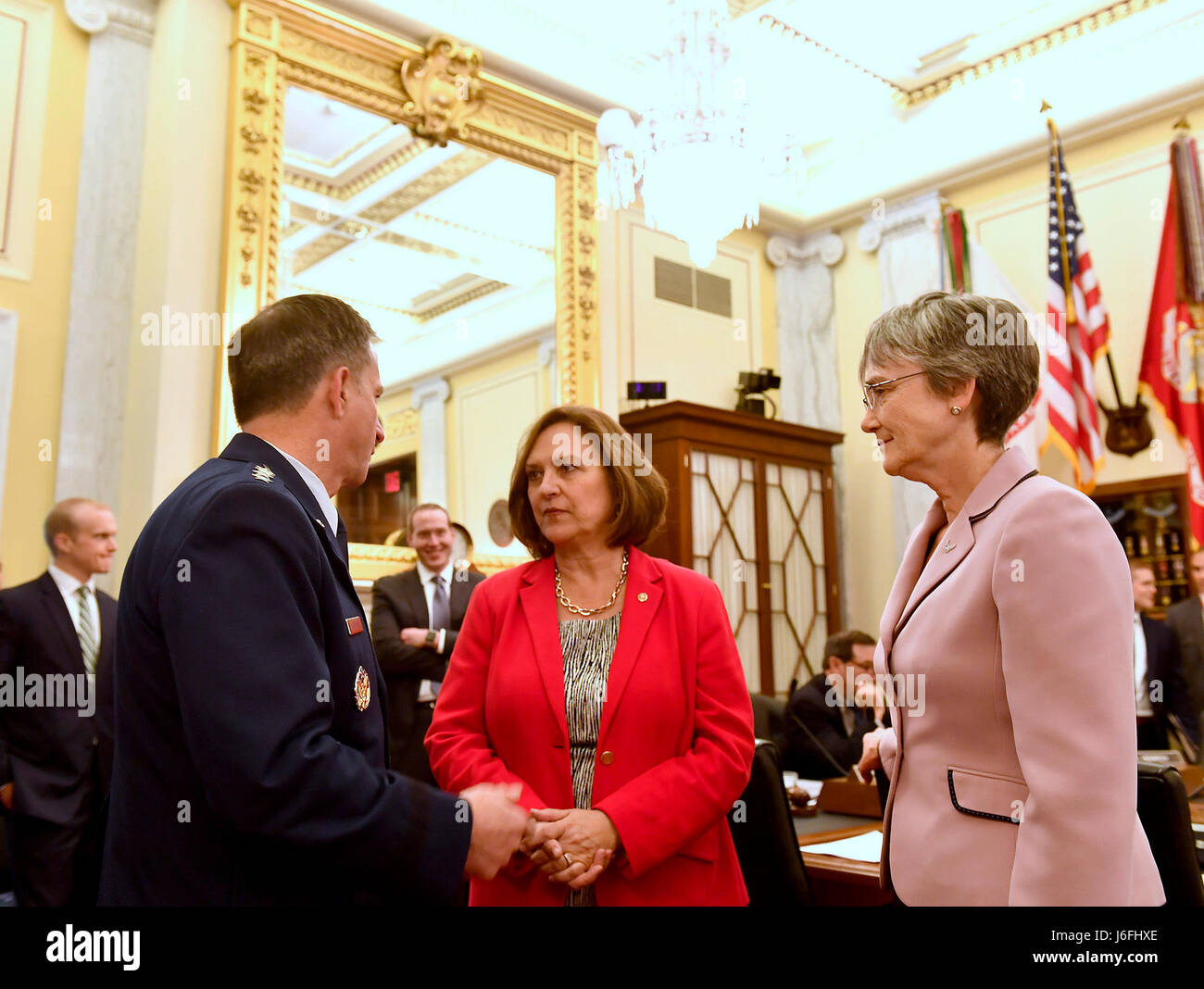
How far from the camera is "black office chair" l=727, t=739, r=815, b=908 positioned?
1979 mm

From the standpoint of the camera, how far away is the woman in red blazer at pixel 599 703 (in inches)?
70.6

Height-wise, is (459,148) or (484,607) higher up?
(459,148)

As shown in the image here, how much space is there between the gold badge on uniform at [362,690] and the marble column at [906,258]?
629 centimetres

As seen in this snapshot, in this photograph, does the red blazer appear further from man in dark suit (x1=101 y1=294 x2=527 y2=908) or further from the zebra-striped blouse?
man in dark suit (x1=101 y1=294 x2=527 y2=908)

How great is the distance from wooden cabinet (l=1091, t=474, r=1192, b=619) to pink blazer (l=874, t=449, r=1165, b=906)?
522cm

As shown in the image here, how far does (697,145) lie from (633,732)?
11.9 feet

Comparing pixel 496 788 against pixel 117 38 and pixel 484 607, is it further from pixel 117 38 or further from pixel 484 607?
pixel 117 38

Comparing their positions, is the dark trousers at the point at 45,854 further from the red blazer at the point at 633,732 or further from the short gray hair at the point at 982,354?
the short gray hair at the point at 982,354

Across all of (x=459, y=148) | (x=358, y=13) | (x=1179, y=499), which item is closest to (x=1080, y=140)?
(x=1179, y=499)

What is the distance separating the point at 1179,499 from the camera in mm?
6266

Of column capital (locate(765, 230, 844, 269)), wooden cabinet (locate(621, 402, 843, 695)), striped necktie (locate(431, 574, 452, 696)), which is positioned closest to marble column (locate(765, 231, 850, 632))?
column capital (locate(765, 230, 844, 269))
